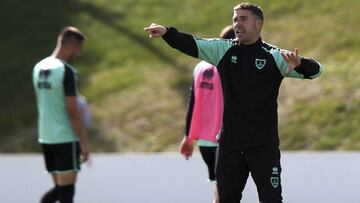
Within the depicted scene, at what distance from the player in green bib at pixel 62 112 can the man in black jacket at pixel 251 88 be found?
141 cm

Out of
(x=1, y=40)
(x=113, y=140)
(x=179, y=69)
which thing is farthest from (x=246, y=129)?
(x=1, y=40)

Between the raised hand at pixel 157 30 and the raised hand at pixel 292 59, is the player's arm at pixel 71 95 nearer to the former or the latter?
the raised hand at pixel 157 30

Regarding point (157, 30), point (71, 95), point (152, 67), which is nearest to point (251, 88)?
point (157, 30)

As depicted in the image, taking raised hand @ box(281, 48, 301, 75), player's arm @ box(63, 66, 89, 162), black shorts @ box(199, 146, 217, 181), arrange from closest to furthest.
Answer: raised hand @ box(281, 48, 301, 75) < player's arm @ box(63, 66, 89, 162) < black shorts @ box(199, 146, 217, 181)

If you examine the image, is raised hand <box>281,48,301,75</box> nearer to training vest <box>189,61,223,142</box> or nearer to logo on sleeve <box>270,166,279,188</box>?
logo on sleeve <box>270,166,279,188</box>

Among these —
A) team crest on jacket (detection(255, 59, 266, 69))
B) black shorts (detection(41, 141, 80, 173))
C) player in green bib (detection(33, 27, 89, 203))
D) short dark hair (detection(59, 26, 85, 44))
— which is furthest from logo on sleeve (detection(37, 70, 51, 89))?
team crest on jacket (detection(255, 59, 266, 69))

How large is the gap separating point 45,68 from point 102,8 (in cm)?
924

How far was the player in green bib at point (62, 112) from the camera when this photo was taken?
5.82 meters

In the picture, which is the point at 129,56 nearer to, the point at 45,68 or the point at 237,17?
the point at 45,68

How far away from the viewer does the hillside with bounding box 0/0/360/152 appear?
1036cm

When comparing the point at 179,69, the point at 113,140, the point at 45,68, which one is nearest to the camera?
the point at 45,68

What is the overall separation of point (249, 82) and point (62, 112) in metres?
1.79

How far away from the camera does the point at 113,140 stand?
10.7 metres

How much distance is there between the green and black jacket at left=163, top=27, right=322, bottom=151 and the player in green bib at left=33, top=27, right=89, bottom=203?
4.63 ft
